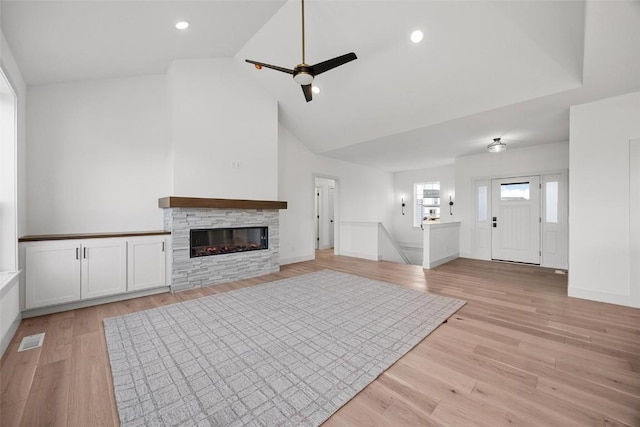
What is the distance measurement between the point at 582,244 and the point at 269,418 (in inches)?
→ 176

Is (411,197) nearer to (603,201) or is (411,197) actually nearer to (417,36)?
(603,201)

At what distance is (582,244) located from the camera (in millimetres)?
3527

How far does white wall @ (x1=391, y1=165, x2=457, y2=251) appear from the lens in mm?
7922

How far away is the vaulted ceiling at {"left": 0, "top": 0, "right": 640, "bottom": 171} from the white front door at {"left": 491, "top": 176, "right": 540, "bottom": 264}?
1350 mm

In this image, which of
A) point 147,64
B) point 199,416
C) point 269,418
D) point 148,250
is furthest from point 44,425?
point 147,64

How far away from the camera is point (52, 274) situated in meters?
3.04

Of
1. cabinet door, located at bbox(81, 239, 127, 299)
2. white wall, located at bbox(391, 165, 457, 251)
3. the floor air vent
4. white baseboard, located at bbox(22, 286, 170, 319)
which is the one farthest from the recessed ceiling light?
white wall, located at bbox(391, 165, 457, 251)

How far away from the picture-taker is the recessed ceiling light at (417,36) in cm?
321

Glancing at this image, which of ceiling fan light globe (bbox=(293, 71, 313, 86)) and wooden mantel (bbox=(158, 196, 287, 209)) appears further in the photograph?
wooden mantel (bbox=(158, 196, 287, 209))

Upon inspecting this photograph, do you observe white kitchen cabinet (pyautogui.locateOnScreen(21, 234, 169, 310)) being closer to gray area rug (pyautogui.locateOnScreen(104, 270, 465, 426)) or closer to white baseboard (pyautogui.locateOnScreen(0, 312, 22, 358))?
white baseboard (pyautogui.locateOnScreen(0, 312, 22, 358))

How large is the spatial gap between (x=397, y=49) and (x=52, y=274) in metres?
5.17

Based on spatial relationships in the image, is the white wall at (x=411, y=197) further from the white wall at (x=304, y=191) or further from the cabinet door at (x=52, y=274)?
the cabinet door at (x=52, y=274)

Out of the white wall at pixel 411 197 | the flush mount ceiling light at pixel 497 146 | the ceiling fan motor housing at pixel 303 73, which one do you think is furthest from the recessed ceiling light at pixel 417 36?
the white wall at pixel 411 197

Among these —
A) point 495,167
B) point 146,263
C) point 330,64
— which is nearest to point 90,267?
point 146,263
